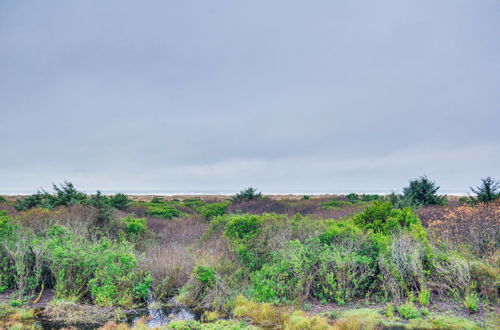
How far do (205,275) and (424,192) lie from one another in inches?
576

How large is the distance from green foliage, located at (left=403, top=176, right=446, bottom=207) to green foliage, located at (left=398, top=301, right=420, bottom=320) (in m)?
11.9

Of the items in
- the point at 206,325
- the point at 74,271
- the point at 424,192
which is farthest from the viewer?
the point at 424,192

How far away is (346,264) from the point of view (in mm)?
8266

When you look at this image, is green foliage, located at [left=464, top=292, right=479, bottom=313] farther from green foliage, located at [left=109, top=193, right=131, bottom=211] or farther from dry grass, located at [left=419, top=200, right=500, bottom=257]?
green foliage, located at [left=109, top=193, right=131, bottom=211]

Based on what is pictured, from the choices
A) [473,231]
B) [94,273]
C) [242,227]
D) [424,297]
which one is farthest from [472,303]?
[94,273]

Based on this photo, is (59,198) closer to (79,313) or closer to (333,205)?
(79,313)

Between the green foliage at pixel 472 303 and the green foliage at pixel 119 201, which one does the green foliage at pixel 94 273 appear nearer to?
the green foliage at pixel 472 303

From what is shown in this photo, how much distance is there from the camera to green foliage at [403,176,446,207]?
18.1m

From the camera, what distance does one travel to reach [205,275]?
840 centimetres

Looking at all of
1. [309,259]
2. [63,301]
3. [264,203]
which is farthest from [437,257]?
[264,203]

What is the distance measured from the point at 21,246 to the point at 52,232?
916 mm

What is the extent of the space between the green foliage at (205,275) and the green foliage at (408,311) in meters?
4.36

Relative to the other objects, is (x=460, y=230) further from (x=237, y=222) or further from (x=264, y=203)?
(x=264, y=203)

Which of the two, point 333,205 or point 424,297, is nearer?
point 424,297
